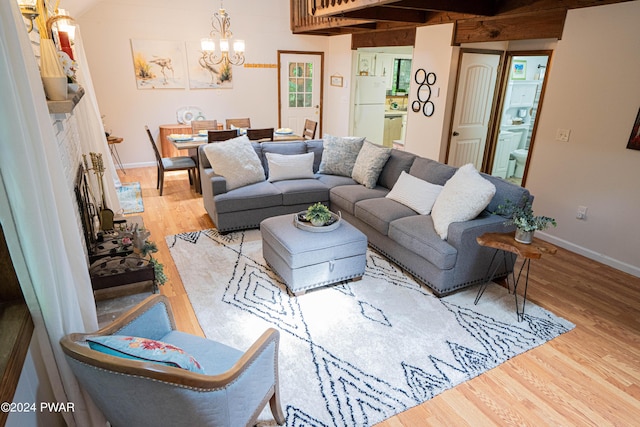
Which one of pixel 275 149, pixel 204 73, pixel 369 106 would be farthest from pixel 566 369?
pixel 204 73

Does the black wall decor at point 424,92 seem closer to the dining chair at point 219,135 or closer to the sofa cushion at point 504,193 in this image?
the sofa cushion at point 504,193

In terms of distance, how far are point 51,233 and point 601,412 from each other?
275 cm

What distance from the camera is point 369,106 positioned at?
7.42 metres

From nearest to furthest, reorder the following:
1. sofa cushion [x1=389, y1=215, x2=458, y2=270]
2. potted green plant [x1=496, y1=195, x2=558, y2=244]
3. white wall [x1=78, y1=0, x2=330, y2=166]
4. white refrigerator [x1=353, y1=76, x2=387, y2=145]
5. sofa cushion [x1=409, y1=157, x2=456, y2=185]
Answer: potted green plant [x1=496, y1=195, x2=558, y2=244] → sofa cushion [x1=389, y1=215, x2=458, y2=270] → sofa cushion [x1=409, y1=157, x2=456, y2=185] → white wall [x1=78, y1=0, x2=330, y2=166] → white refrigerator [x1=353, y1=76, x2=387, y2=145]

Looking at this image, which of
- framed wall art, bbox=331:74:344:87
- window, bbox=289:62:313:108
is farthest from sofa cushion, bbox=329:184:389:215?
window, bbox=289:62:313:108

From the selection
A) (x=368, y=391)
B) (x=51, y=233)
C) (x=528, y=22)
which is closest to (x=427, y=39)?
(x=528, y=22)

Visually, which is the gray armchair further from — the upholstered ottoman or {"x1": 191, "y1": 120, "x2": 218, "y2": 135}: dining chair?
{"x1": 191, "y1": 120, "x2": 218, "y2": 135}: dining chair

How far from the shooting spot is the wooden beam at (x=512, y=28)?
375cm

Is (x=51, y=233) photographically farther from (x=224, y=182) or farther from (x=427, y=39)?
(x=427, y=39)

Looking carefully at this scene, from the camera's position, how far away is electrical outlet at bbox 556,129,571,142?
12.3 feet

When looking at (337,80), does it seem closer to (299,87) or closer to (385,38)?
(299,87)

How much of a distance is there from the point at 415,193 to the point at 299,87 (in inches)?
194

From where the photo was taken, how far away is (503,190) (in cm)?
305

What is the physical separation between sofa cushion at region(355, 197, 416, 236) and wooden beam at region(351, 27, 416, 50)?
10.3 ft
